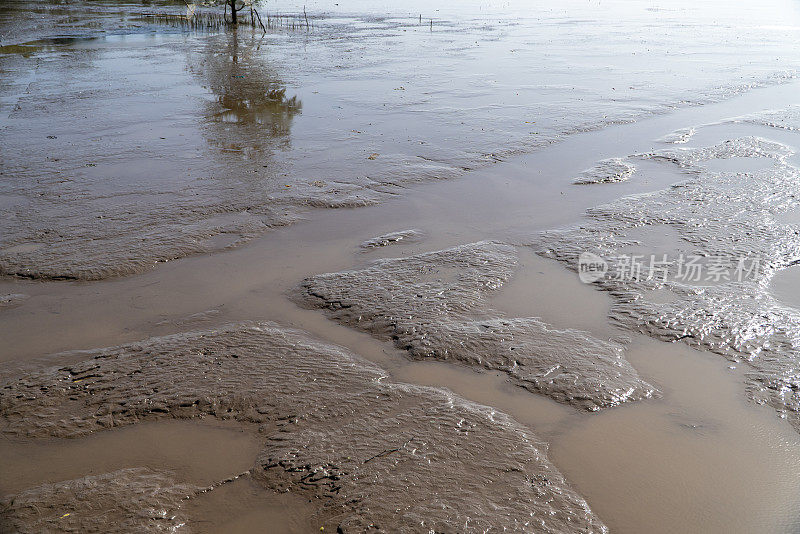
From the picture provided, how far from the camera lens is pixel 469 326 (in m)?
3.51

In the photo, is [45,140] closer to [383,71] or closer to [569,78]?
[383,71]

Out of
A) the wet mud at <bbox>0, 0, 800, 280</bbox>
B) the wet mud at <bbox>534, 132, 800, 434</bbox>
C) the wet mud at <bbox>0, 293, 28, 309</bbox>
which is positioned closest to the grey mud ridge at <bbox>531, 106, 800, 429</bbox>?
the wet mud at <bbox>534, 132, 800, 434</bbox>

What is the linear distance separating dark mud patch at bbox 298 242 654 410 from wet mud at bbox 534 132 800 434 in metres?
0.49

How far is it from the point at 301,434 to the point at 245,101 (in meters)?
7.78

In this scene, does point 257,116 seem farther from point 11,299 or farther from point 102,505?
point 102,505

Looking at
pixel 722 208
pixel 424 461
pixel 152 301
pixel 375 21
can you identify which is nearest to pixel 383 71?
pixel 722 208

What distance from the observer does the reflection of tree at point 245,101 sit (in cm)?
741

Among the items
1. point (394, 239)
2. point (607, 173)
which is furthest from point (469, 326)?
point (607, 173)

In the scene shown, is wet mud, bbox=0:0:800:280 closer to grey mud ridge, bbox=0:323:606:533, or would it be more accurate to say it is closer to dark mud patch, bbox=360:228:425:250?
dark mud patch, bbox=360:228:425:250

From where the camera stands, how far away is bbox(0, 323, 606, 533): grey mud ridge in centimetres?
227

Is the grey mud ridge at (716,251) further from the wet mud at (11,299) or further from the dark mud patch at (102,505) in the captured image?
the wet mud at (11,299)

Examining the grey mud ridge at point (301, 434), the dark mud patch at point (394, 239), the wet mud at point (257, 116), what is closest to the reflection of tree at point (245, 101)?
the wet mud at point (257, 116)

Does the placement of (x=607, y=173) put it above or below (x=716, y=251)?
above

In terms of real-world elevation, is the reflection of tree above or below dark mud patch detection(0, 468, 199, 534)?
above
